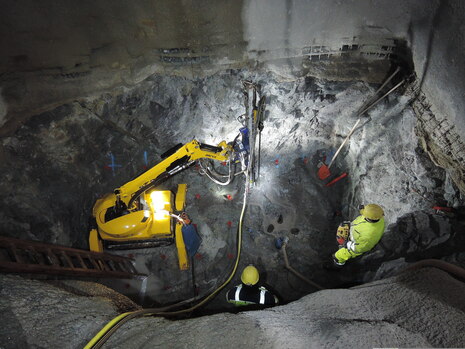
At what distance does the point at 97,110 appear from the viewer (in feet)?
16.6

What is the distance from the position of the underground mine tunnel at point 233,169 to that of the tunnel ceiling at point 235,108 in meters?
0.03

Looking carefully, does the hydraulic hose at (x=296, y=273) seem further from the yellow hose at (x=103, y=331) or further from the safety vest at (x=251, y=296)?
the yellow hose at (x=103, y=331)

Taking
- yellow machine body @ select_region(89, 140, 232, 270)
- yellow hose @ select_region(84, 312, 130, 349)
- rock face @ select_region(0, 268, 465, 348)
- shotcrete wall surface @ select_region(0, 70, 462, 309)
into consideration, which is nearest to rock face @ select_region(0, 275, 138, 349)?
rock face @ select_region(0, 268, 465, 348)

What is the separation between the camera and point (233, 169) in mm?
6457

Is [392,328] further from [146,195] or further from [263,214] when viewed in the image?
[146,195]

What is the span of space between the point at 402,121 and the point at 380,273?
8.42 feet

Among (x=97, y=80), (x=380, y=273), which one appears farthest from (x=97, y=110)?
(x=380, y=273)

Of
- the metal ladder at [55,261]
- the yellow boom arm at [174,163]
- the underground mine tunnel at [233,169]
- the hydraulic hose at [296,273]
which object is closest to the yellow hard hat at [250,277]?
the underground mine tunnel at [233,169]

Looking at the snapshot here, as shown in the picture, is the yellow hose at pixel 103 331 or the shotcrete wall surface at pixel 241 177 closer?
the yellow hose at pixel 103 331

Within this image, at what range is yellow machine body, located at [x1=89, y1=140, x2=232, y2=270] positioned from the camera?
441 centimetres

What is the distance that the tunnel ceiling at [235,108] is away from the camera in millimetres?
3787

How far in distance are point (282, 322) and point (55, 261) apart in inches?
138

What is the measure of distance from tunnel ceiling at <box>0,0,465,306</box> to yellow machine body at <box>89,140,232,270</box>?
57 cm

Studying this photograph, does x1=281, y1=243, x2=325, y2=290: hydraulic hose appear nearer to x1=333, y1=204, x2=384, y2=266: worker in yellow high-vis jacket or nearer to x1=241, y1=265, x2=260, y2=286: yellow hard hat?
x1=333, y1=204, x2=384, y2=266: worker in yellow high-vis jacket
